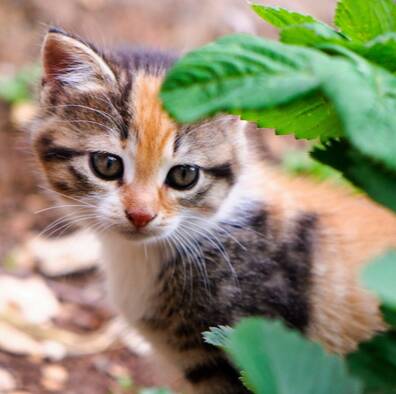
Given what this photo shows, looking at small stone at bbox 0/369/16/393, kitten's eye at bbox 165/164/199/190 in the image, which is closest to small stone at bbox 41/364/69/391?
small stone at bbox 0/369/16/393

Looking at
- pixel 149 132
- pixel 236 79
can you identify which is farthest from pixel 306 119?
pixel 149 132

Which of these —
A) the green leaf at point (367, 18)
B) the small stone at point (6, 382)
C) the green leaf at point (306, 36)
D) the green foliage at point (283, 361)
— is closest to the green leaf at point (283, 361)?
the green foliage at point (283, 361)

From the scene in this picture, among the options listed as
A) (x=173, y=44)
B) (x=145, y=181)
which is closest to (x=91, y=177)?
(x=145, y=181)

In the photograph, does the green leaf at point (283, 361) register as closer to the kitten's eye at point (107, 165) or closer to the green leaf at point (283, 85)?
the green leaf at point (283, 85)

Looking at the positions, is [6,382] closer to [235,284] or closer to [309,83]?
[235,284]

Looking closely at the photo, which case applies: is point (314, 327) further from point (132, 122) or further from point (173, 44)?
point (173, 44)

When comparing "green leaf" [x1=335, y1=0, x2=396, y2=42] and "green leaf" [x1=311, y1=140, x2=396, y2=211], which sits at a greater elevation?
"green leaf" [x1=335, y1=0, x2=396, y2=42]

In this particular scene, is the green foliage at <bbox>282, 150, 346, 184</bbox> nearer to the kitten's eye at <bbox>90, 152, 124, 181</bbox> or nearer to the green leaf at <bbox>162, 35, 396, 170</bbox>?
the kitten's eye at <bbox>90, 152, 124, 181</bbox>
